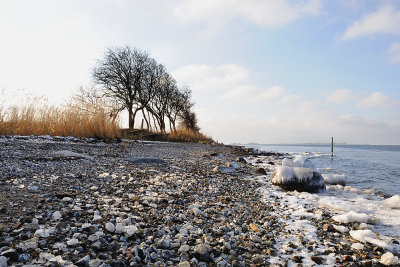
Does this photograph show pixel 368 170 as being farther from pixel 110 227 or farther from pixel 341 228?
pixel 110 227

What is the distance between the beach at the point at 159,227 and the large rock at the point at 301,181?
76 centimetres

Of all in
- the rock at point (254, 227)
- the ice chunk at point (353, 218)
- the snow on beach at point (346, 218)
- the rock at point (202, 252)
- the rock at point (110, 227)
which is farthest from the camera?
the ice chunk at point (353, 218)

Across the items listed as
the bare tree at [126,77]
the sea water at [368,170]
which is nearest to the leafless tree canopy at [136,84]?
the bare tree at [126,77]

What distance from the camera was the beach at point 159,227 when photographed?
5.59 ft

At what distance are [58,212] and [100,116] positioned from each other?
31.9ft

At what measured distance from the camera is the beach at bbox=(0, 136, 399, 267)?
1.70 m

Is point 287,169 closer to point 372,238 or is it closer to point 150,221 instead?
point 372,238

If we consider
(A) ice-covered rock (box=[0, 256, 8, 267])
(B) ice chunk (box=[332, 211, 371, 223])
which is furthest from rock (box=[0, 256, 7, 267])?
(B) ice chunk (box=[332, 211, 371, 223])

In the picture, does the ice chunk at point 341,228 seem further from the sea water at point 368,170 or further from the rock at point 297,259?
the sea water at point 368,170

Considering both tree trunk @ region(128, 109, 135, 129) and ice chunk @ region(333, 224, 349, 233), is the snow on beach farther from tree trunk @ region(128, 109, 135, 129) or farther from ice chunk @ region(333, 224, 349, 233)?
tree trunk @ region(128, 109, 135, 129)

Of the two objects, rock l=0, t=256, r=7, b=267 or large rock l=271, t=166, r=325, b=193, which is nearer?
rock l=0, t=256, r=7, b=267

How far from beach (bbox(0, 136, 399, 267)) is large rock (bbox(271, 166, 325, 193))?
760mm

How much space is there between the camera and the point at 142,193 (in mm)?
3172

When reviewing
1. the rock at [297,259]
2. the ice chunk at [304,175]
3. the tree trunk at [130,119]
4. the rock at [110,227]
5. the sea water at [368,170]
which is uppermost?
the tree trunk at [130,119]
